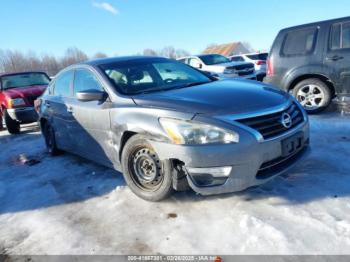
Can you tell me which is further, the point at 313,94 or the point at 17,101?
the point at 17,101

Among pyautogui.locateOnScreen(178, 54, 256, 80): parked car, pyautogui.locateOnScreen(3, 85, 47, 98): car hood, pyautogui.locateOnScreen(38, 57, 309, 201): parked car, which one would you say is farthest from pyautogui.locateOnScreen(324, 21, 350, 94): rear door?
pyautogui.locateOnScreen(3, 85, 47, 98): car hood

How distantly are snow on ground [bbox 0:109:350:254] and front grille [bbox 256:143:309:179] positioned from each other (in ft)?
1.15

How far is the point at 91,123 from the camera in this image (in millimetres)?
4227

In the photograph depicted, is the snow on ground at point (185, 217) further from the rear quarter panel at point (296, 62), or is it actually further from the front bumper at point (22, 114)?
the front bumper at point (22, 114)

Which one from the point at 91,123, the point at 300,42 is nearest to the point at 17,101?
the point at 91,123

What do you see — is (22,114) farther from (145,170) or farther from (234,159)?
(234,159)

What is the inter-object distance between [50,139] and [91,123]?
6.83ft

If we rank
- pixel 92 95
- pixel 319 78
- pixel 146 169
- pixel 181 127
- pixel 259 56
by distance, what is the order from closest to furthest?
pixel 181 127 → pixel 146 169 → pixel 92 95 → pixel 319 78 → pixel 259 56

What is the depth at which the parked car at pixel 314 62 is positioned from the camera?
6.41 metres

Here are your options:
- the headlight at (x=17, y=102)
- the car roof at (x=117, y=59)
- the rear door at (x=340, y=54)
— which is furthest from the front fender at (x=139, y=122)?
the headlight at (x=17, y=102)

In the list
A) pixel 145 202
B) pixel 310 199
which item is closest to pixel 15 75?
pixel 145 202

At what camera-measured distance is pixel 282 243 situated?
2641 mm

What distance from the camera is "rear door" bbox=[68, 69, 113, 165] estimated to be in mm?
3986

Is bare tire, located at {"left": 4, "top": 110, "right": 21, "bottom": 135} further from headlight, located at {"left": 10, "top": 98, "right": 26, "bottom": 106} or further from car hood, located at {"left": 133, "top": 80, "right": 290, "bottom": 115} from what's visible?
car hood, located at {"left": 133, "top": 80, "right": 290, "bottom": 115}
